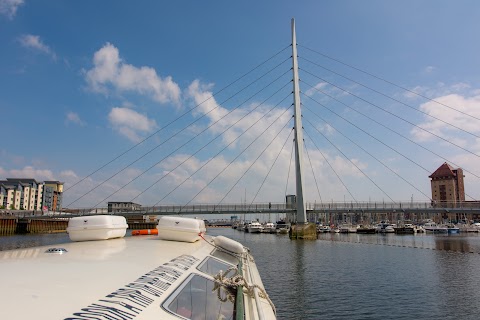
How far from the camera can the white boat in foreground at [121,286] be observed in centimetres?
345

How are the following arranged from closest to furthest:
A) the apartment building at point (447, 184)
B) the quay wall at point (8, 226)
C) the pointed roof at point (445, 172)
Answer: the quay wall at point (8, 226)
the apartment building at point (447, 184)
the pointed roof at point (445, 172)

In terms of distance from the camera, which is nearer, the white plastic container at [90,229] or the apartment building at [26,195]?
the white plastic container at [90,229]

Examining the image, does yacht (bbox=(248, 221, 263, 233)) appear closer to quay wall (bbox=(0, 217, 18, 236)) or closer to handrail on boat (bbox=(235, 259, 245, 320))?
quay wall (bbox=(0, 217, 18, 236))

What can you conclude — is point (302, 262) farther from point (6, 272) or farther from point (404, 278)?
point (6, 272)

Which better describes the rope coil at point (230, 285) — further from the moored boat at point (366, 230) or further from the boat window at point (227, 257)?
the moored boat at point (366, 230)

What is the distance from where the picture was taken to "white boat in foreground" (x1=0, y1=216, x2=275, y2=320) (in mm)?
3449

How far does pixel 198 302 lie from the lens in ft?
18.0

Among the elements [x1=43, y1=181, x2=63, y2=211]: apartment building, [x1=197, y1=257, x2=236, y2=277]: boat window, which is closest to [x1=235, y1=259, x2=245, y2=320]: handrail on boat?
[x1=197, y1=257, x2=236, y2=277]: boat window

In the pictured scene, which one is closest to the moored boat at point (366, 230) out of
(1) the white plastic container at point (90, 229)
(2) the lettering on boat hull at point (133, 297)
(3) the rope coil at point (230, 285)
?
(1) the white plastic container at point (90, 229)

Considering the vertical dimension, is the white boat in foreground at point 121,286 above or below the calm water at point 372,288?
above

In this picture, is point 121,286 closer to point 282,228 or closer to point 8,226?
point 8,226

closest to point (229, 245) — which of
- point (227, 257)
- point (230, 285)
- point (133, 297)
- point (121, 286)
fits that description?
point (227, 257)

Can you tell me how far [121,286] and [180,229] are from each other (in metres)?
5.91

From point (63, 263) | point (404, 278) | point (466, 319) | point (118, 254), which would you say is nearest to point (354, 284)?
point (404, 278)
